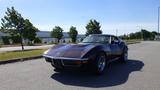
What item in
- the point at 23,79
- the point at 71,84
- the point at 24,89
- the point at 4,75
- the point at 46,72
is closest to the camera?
the point at 24,89

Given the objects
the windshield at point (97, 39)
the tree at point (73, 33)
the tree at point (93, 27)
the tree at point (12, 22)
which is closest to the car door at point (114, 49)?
the windshield at point (97, 39)

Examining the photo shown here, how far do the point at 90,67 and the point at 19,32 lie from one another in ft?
85.4

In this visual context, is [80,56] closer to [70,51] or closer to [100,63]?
[70,51]

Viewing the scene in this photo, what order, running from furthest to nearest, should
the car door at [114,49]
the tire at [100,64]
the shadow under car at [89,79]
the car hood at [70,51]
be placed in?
the car door at [114,49]
the tire at [100,64]
the car hood at [70,51]
the shadow under car at [89,79]

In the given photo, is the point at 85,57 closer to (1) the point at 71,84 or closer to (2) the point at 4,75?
(1) the point at 71,84

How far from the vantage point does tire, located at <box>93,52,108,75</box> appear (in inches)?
299

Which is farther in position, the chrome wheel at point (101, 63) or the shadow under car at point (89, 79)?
the chrome wheel at point (101, 63)

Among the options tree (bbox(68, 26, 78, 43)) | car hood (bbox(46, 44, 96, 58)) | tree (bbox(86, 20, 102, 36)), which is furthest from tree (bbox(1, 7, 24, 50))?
tree (bbox(68, 26, 78, 43))

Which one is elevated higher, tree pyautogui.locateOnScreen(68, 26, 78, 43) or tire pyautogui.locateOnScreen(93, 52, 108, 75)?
tree pyautogui.locateOnScreen(68, 26, 78, 43)

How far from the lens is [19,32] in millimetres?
32219

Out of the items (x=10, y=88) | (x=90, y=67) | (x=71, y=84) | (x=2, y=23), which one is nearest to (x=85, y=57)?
(x=90, y=67)

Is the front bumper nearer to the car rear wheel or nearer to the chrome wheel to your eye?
Result: the car rear wheel

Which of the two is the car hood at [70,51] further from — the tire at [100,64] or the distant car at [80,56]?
the tire at [100,64]

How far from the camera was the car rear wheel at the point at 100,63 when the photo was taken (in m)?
7.63
